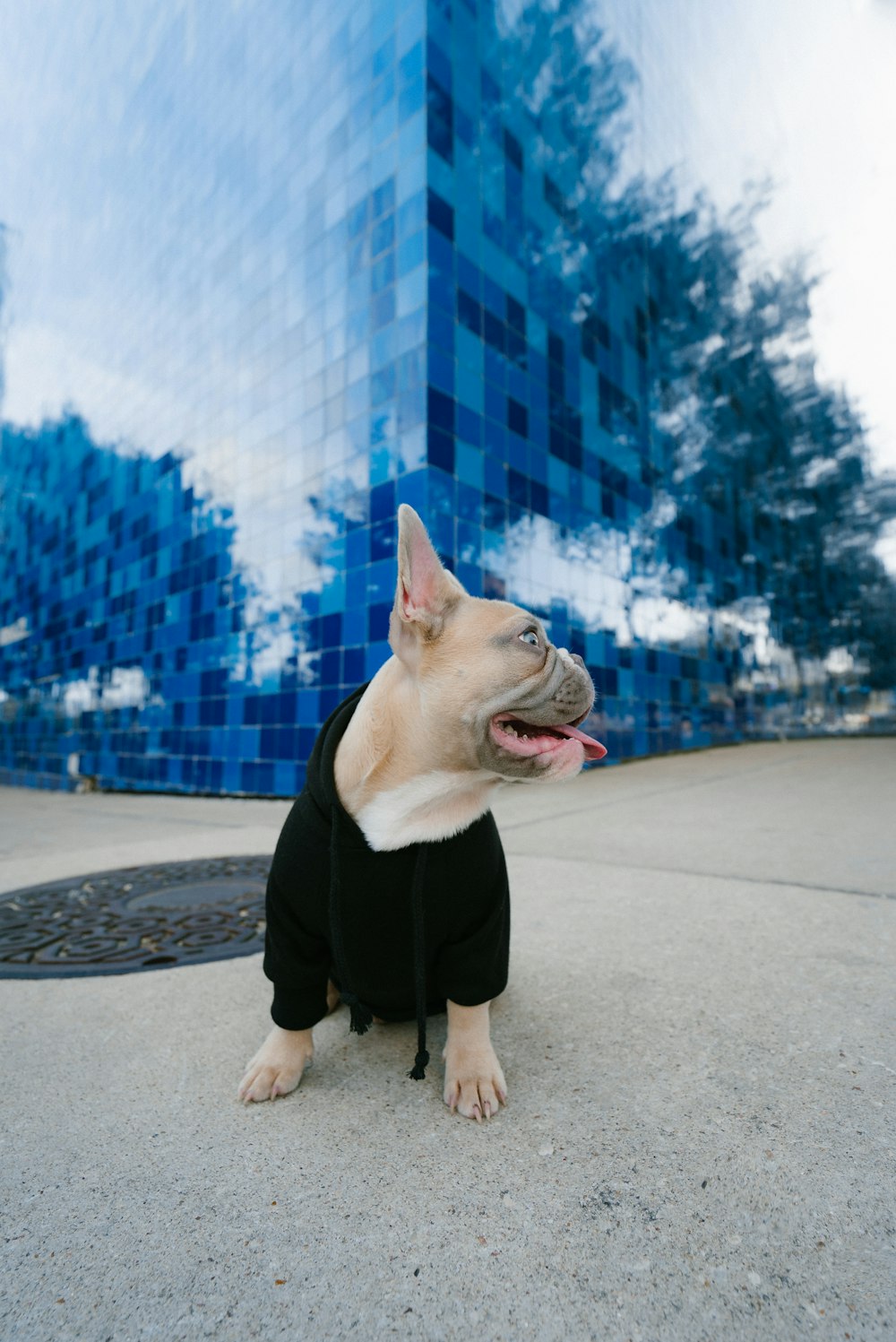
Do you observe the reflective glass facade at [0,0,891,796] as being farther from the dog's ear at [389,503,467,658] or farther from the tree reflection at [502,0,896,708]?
the dog's ear at [389,503,467,658]

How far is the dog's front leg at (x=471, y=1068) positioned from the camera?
1500mm

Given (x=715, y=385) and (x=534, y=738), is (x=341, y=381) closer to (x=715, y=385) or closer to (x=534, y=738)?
(x=534, y=738)

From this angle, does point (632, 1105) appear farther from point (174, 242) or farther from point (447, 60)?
point (174, 242)

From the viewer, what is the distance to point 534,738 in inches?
67.4

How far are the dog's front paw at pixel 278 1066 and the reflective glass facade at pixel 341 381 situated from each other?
6.23 meters

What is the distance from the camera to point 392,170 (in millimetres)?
8383

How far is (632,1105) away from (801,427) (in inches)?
994

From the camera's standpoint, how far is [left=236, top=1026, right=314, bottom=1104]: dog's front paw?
5.19 feet

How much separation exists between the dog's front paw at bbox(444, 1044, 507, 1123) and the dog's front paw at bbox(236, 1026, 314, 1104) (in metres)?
0.36

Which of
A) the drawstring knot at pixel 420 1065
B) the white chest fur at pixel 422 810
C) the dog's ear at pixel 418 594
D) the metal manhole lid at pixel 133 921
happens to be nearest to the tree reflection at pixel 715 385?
the metal manhole lid at pixel 133 921

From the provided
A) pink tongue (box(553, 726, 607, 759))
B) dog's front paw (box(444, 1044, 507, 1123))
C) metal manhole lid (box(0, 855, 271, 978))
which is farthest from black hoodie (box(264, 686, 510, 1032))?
metal manhole lid (box(0, 855, 271, 978))

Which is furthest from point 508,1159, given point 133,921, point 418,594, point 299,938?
point 133,921

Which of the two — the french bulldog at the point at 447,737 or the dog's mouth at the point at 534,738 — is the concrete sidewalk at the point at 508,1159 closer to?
the french bulldog at the point at 447,737

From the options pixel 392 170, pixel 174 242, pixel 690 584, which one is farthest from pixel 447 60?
pixel 690 584
